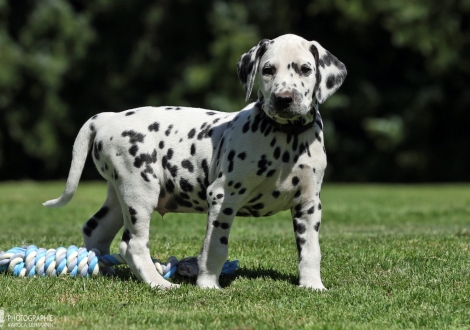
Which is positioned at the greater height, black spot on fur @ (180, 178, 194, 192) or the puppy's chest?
the puppy's chest

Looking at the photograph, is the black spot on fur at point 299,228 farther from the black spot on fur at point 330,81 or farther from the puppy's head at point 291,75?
the black spot on fur at point 330,81

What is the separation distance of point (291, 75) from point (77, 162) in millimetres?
2181

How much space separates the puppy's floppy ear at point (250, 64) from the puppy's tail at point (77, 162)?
5.08 feet

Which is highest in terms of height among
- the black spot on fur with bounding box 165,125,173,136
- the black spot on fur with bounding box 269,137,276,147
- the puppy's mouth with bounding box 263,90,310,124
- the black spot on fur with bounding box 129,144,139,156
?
the puppy's mouth with bounding box 263,90,310,124

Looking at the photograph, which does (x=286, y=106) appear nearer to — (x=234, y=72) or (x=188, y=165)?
(x=188, y=165)

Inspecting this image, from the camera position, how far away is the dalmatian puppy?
5828 millimetres

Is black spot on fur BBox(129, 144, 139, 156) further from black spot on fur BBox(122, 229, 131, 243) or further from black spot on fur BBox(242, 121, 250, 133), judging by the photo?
black spot on fur BBox(242, 121, 250, 133)

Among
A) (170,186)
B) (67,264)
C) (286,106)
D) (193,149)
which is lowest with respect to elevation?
(67,264)

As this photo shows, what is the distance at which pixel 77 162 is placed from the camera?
6652 millimetres

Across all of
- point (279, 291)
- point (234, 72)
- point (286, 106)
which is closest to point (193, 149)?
point (286, 106)

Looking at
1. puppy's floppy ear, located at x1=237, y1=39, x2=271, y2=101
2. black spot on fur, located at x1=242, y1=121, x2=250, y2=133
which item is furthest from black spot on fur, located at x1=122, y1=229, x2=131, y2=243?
puppy's floppy ear, located at x1=237, y1=39, x2=271, y2=101

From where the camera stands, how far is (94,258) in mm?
6453

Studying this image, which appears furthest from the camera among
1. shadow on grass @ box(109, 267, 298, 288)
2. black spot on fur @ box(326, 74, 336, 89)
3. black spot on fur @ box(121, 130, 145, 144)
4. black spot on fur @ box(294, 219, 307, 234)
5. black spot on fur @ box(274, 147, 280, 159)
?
black spot on fur @ box(121, 130, 145, 144)

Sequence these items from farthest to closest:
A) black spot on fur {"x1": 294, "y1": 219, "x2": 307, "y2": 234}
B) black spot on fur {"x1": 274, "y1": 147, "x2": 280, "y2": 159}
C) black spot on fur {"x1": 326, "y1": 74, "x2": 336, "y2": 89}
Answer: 1. black spot on fur {"x1": 294, "y1": 219, "x2": 307, "y2": 234}
2. black spot on fur {"x1": 326, "y1": 74, "x2": 336, "y2": 89}
3. black spot on fur {"x1": 274, "y1": 147, "x2": 280, "y2": 159}
